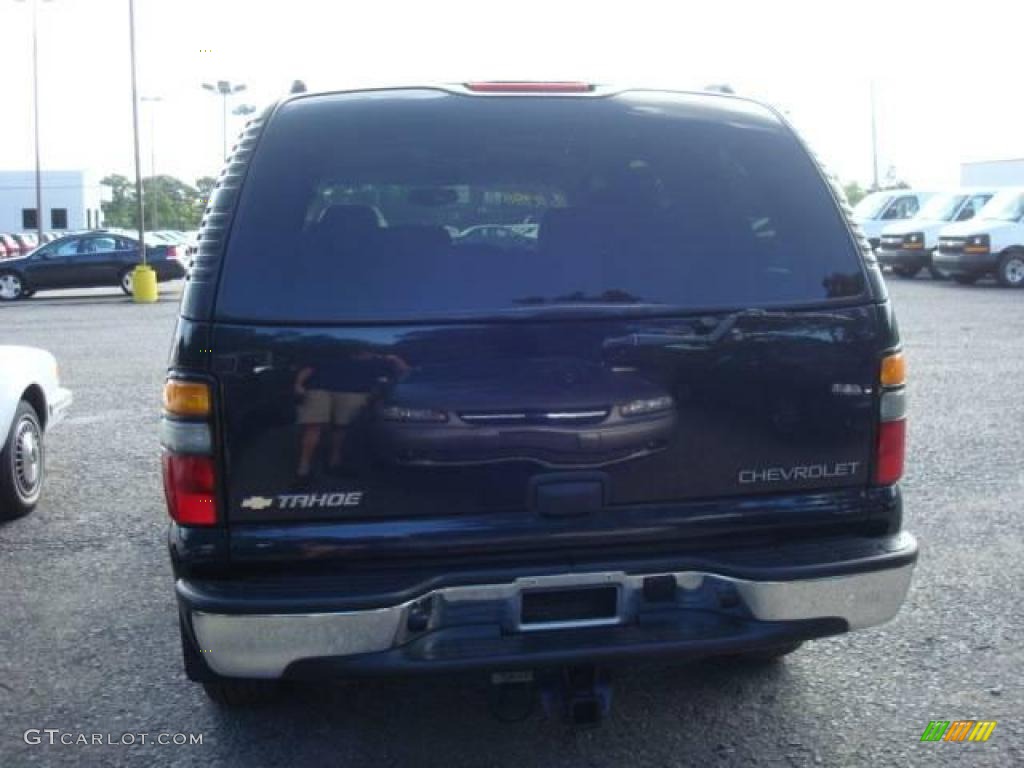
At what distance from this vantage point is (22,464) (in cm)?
666

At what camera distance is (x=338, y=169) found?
357 centimetres

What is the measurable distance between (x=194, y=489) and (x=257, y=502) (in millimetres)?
175

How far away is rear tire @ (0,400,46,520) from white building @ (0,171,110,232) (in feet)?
275

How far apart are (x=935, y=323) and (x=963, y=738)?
13392 millimetres

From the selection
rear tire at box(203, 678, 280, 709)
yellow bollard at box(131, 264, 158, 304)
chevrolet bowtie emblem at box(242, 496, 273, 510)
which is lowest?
yellow bollard at box(131, 264, 158, 304)

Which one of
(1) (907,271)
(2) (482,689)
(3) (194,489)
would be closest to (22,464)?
(2) (482,689)

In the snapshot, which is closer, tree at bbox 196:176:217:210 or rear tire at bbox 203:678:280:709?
tree at bbox 196:176:217:210

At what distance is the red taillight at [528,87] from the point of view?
3768 mm

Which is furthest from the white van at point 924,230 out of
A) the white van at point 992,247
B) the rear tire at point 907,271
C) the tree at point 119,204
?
the tree at point 119,204

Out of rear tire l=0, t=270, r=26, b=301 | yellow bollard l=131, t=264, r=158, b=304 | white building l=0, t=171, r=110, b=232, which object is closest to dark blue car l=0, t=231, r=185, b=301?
rear tire l=0, t=270, r=26, b=301

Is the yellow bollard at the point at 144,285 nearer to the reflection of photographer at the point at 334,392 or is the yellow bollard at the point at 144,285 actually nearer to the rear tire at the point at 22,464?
the rear tire at the point at 22,464

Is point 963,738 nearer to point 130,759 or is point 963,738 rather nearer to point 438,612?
point 438,612

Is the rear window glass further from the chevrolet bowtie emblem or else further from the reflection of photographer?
the chevrolet bowtie emblem

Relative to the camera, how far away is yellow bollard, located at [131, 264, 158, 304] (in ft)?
81.9
